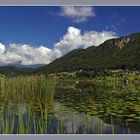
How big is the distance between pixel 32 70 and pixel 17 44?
3.31 feet

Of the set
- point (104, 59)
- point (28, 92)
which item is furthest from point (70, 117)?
point (104, 59)

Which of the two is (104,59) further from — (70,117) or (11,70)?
(70,117)

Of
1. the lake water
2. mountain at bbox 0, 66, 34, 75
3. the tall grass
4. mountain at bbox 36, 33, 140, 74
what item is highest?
mountain at bbox 36, 33, 140, 74

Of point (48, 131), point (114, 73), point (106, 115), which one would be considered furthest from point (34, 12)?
point (114, 73)

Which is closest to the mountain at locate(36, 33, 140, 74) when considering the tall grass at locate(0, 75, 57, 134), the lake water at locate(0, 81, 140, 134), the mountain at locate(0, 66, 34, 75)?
the mountain at locate(0, 66, 34, 75)

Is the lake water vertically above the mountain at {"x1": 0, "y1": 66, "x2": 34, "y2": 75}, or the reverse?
the mountain at {"x1": 0, "y1": 66, "x2": 34, "y2": 75}

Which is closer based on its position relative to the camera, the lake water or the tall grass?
the lake water

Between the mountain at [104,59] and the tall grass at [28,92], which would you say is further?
the mountain at [104,59]

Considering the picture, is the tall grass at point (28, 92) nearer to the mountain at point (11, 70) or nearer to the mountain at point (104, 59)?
the mountain at point (11, 70)

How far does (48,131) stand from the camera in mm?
3088

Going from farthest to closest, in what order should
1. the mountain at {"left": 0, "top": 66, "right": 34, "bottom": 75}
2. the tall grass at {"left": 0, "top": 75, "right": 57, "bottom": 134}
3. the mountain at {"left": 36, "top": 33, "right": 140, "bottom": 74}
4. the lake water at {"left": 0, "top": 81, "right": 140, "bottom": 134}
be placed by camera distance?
1. the mountain at {"left": 36, "top": 33, "right": 140, "bottom": 74}
2. the mountain at {"left": 0, "top": 66, "right": 34, "bottom": 75}
3. the tall grass at {"left": 0, "top": 75, "right": 57, "bottom": 134}
4. the lake water at {"left": 0, "top": 81, "right": 140, "bottom": 134}

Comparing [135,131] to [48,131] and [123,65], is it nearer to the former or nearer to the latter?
[48,131]

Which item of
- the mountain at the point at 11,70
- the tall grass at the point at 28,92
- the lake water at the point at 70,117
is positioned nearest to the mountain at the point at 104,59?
the mountain at the point at 11,70

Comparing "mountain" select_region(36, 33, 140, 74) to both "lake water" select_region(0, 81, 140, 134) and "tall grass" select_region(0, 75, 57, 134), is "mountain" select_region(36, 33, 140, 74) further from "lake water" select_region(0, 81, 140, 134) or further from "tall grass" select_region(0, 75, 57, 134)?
"tall grass" select_region(0, 75, 57, 134)
